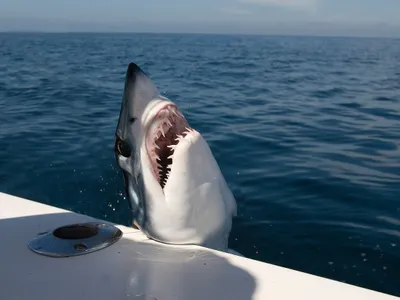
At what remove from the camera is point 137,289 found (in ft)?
7.12

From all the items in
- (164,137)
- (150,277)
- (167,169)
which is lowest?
(150,277)

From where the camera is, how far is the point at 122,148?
9.52 ft

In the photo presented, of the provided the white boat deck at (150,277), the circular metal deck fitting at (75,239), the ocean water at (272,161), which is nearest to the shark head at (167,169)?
the white boat deck at (150,277)

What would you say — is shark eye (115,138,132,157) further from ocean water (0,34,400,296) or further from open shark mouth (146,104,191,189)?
ocean water (0,34,400,296)

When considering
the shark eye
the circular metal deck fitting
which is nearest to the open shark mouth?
the shark eye

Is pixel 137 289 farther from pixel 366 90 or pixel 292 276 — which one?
pixel 366 90

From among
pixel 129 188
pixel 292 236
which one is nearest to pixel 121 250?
pixel 129 188

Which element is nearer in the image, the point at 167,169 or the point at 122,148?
the point at 167,169

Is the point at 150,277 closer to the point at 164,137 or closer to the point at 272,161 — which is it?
the point at 164,137

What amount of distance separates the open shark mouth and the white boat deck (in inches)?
17.6

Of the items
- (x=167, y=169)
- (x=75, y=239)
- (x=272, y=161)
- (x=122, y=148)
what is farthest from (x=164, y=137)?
(x=272, y=161)

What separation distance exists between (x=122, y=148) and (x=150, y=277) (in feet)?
2.95

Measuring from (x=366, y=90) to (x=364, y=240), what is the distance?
401 inches

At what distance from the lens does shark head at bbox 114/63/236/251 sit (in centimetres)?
265
